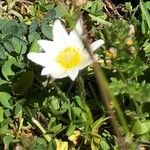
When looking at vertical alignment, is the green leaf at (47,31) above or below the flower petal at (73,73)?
above

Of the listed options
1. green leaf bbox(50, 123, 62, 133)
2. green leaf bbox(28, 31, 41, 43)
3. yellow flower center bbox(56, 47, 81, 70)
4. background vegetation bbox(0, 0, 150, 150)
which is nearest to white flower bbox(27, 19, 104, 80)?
yellow flower center bbox(56, 47, 81, 70)

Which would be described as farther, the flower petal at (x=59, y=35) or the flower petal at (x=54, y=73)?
the flower petal at (x=59, y=35)

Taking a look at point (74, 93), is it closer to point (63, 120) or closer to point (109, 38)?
point (63, 120)

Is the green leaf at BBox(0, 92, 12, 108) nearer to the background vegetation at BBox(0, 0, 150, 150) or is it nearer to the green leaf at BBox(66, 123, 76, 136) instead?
the background vegetation at BBox(0, 0, 150, 150)

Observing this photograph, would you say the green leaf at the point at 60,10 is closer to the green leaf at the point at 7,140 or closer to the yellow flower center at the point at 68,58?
the yellow flower center at the point at 68,58

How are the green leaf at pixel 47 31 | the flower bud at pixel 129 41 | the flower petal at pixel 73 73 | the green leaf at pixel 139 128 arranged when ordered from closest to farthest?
the flower petal at pixel 73 73, the flower bud at pixel 129 41, the green leaf at pixel 139 128, the green leaf at pixel 47 31

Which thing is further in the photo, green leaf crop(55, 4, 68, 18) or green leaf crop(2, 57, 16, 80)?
green leaf crop(55, 4, 68, 18)

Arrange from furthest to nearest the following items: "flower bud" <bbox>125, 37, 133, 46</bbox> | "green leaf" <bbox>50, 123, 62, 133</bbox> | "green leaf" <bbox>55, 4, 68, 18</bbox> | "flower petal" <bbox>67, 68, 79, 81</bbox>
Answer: "green leaf" <bbox>55, 4, 68, 18</bbox>
"green leaf" <bbox>50, 123, 62, 133</bbox>
"flower bud" <bbox>125, 37, 133, 46</bbox>
"flower petal" <bbox>67, 68, 79, 81</bbox>

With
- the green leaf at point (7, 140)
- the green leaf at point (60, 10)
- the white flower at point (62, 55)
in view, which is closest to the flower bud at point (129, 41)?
the white flower at point (62, 55)
